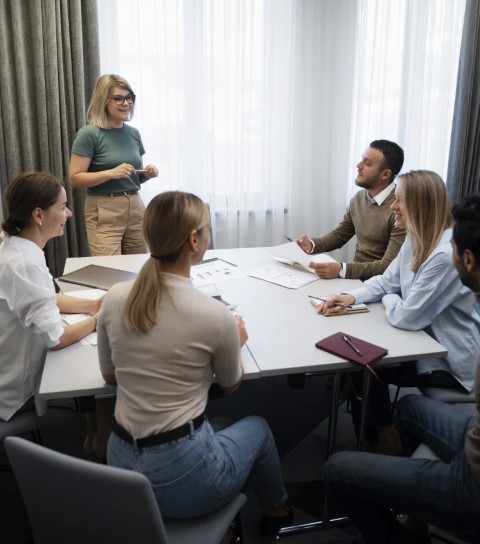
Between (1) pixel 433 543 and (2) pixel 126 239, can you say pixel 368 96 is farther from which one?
(1) pixel 433 543

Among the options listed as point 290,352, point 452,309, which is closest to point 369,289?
point 452,309

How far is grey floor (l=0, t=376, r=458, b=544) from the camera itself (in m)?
1.85

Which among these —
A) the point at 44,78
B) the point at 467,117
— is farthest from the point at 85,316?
the point at 467,117

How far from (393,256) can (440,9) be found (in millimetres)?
2460

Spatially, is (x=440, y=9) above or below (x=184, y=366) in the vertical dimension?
above

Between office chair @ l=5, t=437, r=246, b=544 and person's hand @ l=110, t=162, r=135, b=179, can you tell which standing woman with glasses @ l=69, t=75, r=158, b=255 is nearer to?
person's hand @ l=110, t=162, r=135, b=179

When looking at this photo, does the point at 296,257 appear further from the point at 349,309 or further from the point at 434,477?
the point at 434,477

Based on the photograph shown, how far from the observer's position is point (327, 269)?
2414 millimetres

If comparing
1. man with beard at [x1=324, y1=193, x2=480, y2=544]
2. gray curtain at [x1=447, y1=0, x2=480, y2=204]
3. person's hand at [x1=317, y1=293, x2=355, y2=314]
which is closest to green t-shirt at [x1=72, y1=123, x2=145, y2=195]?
person's hand at [x1=317, y1=293, x2=355, y2=314]

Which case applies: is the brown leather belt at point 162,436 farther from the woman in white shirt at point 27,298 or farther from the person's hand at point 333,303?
the person's hand at point 333,303

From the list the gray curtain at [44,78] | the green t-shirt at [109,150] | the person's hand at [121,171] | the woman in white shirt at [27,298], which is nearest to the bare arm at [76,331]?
the woman in white shirt at [27,298]

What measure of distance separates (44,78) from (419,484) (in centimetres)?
309

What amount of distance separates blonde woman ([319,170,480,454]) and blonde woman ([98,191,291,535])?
0.80 meters

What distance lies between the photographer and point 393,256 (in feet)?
8.43
